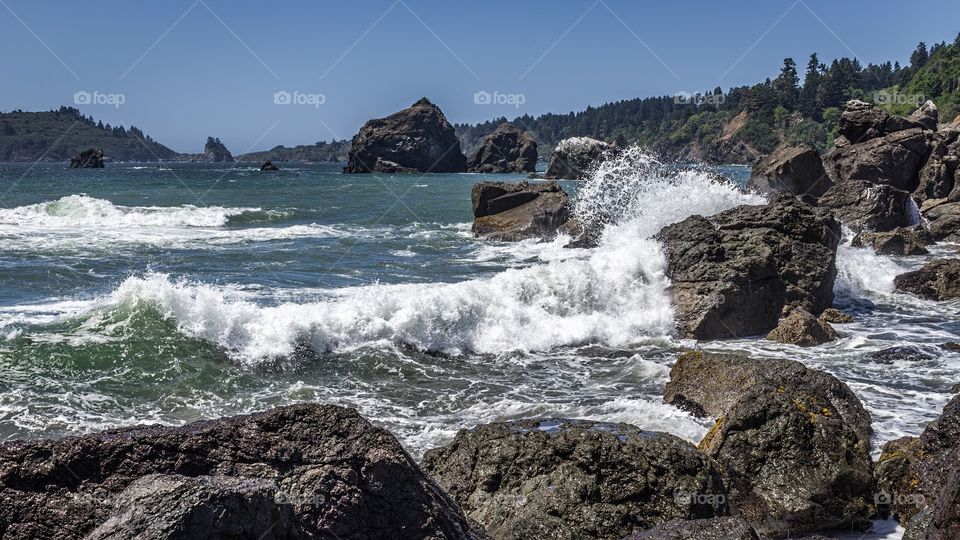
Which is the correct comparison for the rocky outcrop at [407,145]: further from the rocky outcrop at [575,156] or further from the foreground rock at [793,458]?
the foreground rock at [793,458]

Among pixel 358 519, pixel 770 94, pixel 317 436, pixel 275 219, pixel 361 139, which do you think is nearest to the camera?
pixel 358 519

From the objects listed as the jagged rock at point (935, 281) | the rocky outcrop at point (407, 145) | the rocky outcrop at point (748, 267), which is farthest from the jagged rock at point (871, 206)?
the rocky outcrop at point (407, 145)

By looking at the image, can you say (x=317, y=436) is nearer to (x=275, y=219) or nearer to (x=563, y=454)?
(x=563, y=454)

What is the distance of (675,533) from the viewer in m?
4.29

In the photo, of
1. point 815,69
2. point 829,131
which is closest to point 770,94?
point 815,69

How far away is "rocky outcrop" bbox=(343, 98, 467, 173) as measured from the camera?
3942 inches

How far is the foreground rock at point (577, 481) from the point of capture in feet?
17.1

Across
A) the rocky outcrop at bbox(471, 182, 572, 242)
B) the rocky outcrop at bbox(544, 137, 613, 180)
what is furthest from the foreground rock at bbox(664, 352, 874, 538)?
the rocky outcrop at bbox(544, 137, 613, 180)

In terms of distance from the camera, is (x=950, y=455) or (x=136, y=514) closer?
(x=136, y=514)

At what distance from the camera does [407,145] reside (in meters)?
102

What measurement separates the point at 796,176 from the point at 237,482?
88.6 feet

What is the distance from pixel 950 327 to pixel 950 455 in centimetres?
858

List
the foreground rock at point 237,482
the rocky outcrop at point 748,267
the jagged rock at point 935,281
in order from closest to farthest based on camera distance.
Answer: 1. the foreground rock at point 237,482
2. the rocky outcrop at point 748,267
3. the jagged rock at point 935,281

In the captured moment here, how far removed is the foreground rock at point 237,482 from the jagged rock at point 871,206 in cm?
2257
